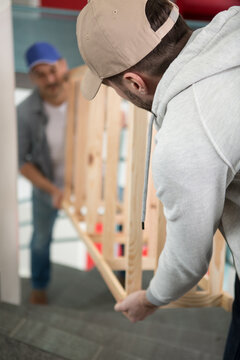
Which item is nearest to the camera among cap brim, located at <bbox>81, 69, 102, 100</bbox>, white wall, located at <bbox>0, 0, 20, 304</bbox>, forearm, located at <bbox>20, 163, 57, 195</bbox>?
cap brim, located at <bbox>81, 69, 102, 100</bbox>

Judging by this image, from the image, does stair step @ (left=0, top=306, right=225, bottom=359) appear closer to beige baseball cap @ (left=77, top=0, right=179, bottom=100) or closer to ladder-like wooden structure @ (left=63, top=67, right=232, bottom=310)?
ladder-like wooden structure @ (left=63, top=67, right=232, bottom=310)

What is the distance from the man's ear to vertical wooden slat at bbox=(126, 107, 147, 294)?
33 centimetres

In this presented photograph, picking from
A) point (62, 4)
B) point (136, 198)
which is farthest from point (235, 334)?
point (62, 4)

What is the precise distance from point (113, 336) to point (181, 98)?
1152 millimetres

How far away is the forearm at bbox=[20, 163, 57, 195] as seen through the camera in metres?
2.77

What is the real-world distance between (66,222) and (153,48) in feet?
10.7

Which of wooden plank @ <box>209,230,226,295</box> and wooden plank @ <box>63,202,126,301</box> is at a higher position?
wooden plank @ <box>209,230,226,295</box>

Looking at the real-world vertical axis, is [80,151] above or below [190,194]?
below

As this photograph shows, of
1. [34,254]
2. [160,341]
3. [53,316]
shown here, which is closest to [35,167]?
[34,254]

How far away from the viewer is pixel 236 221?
0.83m

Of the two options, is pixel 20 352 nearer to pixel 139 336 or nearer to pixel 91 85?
pixel 139 336

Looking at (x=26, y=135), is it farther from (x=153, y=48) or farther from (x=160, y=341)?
(x=153, y=48)

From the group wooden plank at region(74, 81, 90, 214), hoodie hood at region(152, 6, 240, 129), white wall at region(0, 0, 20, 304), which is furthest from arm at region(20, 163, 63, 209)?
hoodie hood at region(152, 6, 240, 129)

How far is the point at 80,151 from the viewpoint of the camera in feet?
7.98
